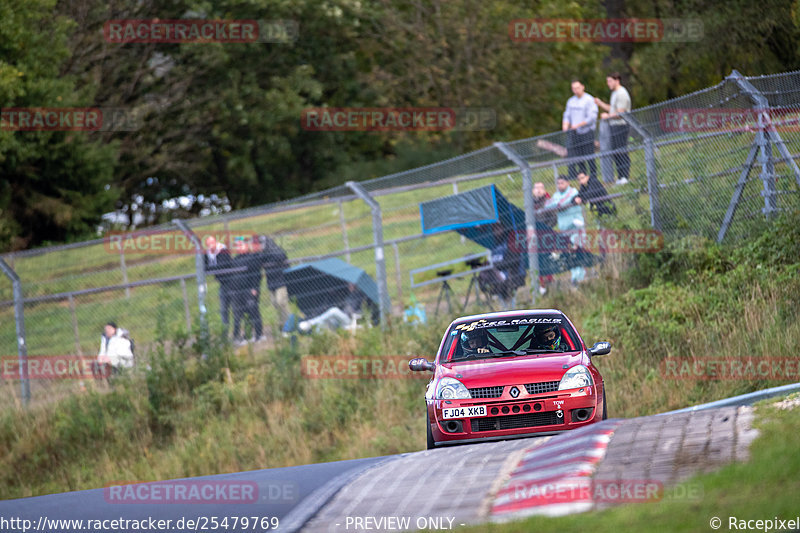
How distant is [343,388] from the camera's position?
15.7m

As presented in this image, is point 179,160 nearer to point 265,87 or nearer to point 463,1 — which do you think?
point 265,87

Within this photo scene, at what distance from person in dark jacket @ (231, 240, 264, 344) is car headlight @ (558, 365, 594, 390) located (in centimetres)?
839

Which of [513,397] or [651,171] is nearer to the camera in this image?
[513,397]

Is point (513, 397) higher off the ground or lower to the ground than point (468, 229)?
lower

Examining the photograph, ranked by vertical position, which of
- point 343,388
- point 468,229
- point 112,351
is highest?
point 468,229

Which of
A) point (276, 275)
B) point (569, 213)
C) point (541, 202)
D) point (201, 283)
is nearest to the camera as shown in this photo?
point (569, 213)

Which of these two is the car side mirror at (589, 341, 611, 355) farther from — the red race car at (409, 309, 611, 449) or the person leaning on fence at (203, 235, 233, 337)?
the person leaning on fence at (203, 235, 233, 337)

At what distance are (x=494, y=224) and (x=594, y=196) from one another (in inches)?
62.8

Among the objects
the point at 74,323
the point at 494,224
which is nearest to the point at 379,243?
the point at 494,224

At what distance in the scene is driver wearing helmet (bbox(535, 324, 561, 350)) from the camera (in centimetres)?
1033

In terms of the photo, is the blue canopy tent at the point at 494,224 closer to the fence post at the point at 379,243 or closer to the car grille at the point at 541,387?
the fence post at the point at 379,243

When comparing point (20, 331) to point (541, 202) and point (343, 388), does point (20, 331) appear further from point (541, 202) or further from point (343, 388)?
point (541, 202)

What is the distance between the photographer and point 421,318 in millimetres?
16656

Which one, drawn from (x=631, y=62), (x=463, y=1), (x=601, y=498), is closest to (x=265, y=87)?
(x=463, y=1)
